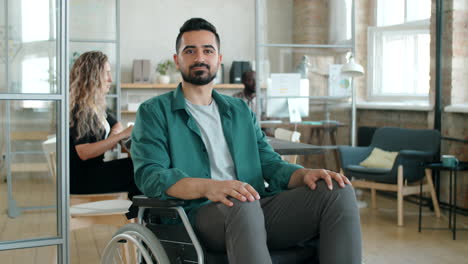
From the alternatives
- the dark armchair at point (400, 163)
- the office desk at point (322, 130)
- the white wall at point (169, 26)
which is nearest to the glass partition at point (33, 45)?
the dark armchair at point (400, 163)

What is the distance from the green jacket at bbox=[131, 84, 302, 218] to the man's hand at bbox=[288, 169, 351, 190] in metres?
0.05

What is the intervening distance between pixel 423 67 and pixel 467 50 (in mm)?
1001

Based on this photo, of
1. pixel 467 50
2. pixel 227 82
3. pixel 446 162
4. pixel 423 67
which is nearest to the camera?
pixel 446 162

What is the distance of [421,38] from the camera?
653 centimetres

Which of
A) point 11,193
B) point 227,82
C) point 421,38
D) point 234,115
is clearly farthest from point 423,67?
A: point 11,193

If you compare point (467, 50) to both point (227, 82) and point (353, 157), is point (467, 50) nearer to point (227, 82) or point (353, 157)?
point (353, 157)

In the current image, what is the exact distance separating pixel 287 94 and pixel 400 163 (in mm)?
1448

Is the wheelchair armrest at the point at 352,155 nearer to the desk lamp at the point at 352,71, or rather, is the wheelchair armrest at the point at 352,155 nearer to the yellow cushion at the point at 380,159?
the yellow cushion at the point at 380,159

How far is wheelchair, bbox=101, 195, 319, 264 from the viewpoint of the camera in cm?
187

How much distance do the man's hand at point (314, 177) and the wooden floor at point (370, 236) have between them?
0.97 meters

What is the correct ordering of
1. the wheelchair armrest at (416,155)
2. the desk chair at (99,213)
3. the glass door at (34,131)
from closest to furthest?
the glass door at (34,131) < the desk chair at (99,213) < the wheelchair armrest at (416,155)

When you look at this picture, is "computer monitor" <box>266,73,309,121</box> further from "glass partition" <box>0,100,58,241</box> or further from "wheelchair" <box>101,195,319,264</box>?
"wheelchair" <box>101,195,319,264</box>

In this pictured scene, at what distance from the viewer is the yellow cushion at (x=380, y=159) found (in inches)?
218

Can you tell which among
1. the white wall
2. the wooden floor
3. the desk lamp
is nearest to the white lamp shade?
the desk lamp
